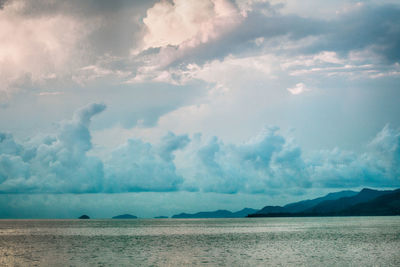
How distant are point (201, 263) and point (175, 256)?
1136 cm

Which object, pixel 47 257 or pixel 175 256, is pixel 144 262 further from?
pixel 47 257

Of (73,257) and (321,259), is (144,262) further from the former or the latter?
(321,259)

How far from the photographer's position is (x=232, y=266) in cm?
6169

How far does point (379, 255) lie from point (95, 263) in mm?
50814

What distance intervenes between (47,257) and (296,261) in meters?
46.5

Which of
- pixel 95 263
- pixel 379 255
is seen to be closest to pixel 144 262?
pixel 95 263

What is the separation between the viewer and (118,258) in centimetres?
7294

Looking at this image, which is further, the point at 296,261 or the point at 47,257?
the point at 47,257

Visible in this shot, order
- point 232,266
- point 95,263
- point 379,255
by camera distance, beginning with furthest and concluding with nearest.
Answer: point 379,255 < point 95,263 < point 232,266

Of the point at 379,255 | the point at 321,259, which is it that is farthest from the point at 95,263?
the point at 379,255

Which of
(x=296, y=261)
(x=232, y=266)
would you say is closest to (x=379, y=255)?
(x=296, y=261)

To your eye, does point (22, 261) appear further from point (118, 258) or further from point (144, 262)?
point (144, 262)

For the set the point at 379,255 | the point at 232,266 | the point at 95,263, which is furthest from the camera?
the point at 379,255

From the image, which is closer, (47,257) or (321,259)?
(321,259)
